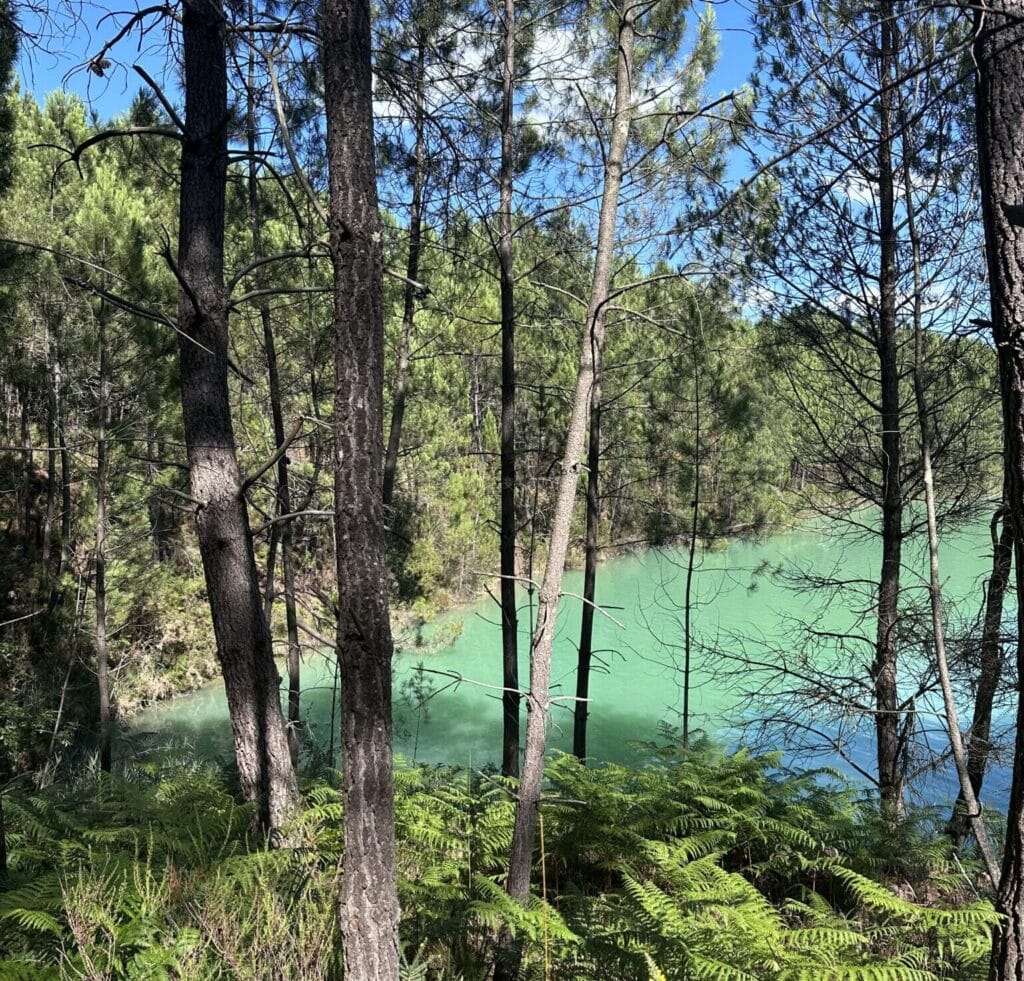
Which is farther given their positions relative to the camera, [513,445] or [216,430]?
[513,445]

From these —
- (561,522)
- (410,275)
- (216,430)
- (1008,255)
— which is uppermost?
(410,275)

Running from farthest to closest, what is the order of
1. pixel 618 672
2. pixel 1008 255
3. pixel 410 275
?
1. pixel 618 672
2. pixel 410 275
3. pixel 1008 255

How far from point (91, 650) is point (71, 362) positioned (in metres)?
4.32

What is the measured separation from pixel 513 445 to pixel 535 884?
356cm

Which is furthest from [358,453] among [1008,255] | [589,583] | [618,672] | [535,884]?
[618,672]

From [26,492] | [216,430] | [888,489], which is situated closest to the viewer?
[216,430]

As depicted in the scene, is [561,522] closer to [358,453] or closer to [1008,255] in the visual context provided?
[358,453]

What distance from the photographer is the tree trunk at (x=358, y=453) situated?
233cm

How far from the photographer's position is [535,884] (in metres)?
3.62

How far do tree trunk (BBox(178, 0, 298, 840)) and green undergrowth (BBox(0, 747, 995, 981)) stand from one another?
33 centimetres

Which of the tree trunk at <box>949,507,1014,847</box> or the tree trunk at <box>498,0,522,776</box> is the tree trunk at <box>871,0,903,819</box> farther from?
the tree trunk at <box>498,0,522,776</box>

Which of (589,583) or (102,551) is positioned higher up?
(102,551)

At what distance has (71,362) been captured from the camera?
11.1 meters

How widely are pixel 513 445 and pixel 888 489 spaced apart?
2921 mm
